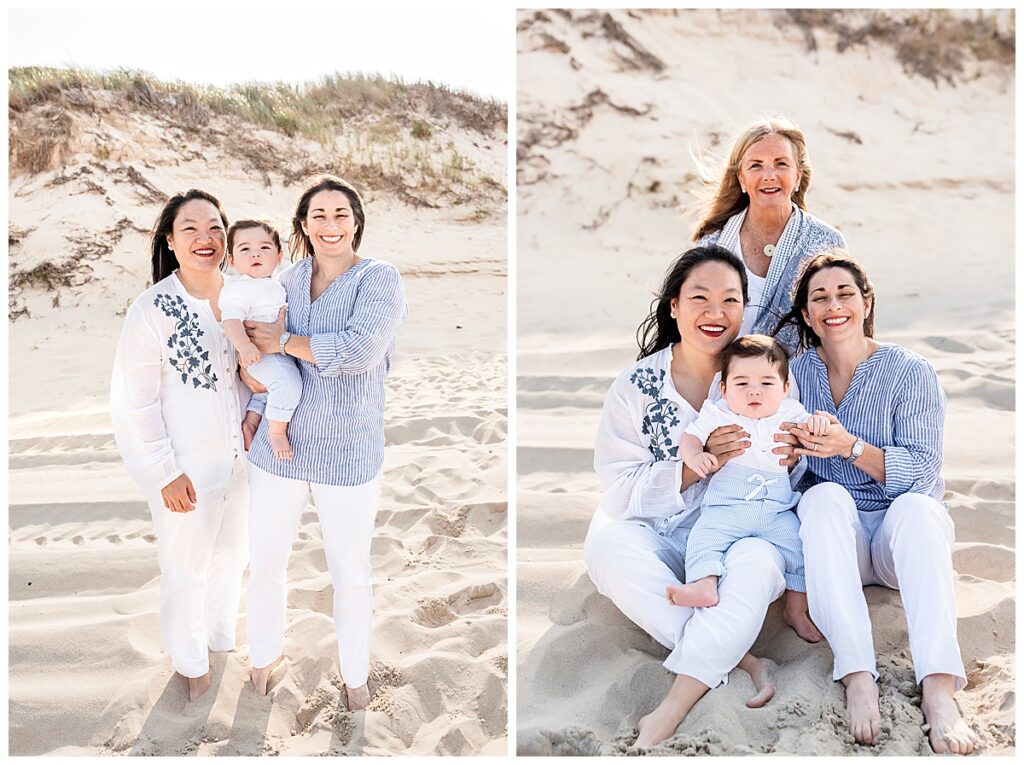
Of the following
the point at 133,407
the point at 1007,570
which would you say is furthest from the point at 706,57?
the point at 133,407

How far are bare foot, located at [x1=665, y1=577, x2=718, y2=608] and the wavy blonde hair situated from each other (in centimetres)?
131

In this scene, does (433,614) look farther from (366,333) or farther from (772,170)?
(772,170)

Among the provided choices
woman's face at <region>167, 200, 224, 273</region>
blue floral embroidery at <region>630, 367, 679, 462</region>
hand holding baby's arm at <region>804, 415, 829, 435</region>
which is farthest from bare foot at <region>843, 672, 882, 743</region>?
woman's face at <region>167, 200, 224, 273</region>

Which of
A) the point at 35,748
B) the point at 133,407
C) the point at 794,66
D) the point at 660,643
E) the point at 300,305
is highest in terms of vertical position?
the point at 794,66

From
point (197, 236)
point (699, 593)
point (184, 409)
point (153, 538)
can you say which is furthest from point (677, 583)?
point (153, 538)

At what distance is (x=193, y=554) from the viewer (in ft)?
9.64

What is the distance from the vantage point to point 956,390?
18.0ft

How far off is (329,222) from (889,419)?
1648mm

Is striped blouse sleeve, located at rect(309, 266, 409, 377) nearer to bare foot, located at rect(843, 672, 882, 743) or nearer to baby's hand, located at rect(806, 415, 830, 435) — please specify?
baby's hand, located at rect(806, 415, 830, 435)

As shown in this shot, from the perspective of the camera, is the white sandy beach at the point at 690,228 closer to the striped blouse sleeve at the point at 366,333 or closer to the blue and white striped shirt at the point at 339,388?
the blue and white striped shirt at the point at 339,388

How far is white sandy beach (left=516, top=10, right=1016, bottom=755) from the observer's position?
11.0 ft

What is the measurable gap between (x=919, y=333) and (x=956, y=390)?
149 cm

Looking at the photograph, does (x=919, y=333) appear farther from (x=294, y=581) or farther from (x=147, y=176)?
(x=147, y=176)

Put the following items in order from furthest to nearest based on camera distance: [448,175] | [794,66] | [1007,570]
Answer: [794,66]
[448,175]
[1007,570]
